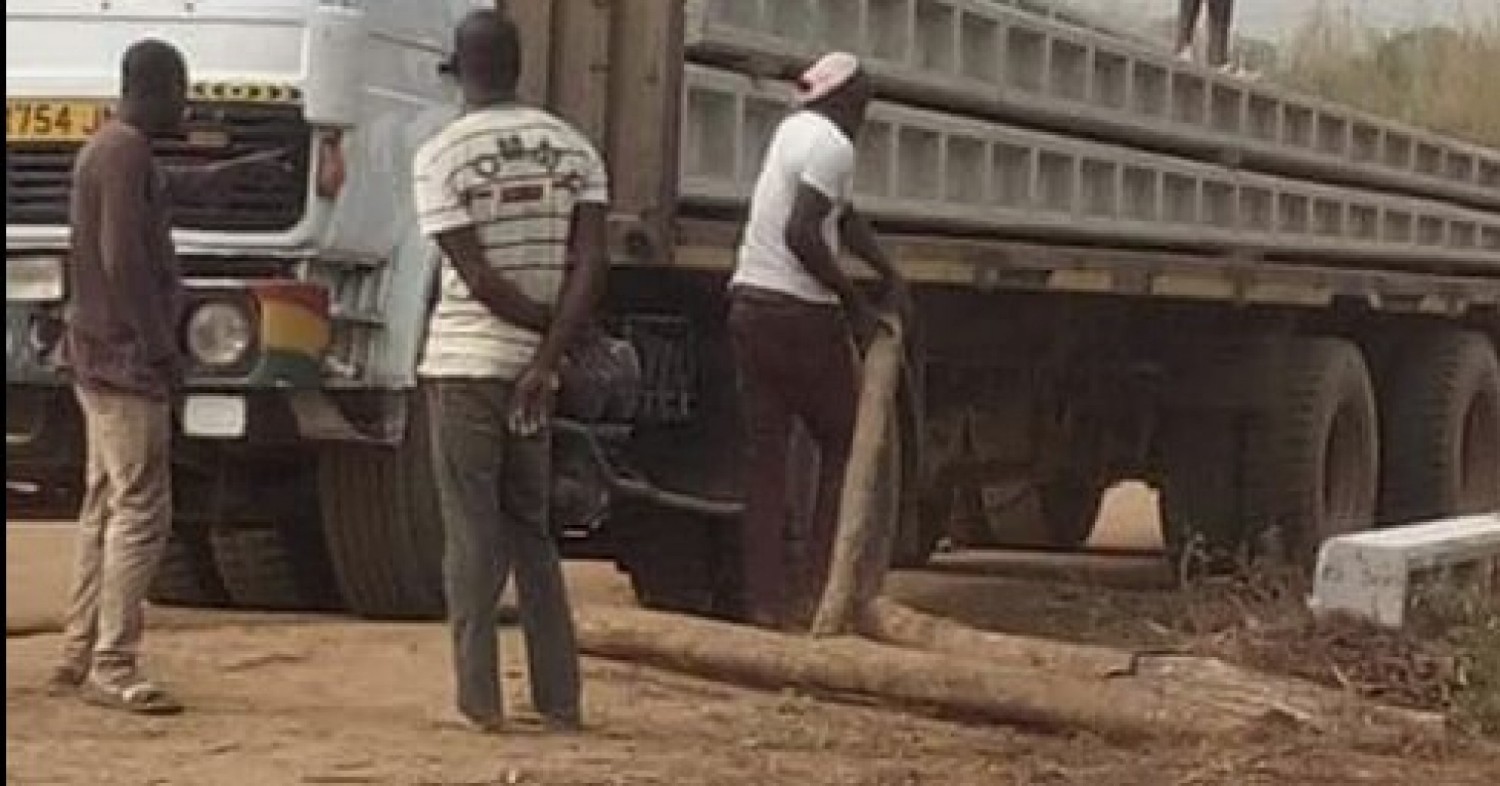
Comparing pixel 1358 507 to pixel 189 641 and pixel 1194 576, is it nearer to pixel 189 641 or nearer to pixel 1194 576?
pixel 1194 576

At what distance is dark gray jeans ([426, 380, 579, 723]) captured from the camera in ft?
25.1

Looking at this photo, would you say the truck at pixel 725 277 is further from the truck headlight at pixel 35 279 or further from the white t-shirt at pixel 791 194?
the white t-shirt at pixel 791 194

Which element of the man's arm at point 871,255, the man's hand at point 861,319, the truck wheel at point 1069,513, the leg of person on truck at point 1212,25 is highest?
the leg of person on truck at point 1212,25

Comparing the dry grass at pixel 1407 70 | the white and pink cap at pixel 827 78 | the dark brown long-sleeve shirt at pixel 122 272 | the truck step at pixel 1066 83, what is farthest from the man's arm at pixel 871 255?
the dry grass at pixel 1407 70

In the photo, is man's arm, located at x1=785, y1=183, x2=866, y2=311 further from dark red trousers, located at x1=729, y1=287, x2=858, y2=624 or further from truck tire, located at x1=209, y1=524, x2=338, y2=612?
truck tire, located at x1=209, y1=524, x2=338, y2=612

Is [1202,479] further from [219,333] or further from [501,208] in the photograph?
[501,208]

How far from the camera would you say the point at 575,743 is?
776 centimetres

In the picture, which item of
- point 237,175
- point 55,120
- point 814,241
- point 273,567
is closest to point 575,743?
point 814,241

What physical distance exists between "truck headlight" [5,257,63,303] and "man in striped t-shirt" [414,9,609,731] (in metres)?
1.59

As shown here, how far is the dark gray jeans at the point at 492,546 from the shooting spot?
764 cm

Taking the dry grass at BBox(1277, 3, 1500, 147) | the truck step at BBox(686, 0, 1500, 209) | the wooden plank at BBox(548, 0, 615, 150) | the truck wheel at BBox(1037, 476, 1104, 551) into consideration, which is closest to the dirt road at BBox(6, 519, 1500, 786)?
the wooden plank at BBox(548, 0, 615, 150)

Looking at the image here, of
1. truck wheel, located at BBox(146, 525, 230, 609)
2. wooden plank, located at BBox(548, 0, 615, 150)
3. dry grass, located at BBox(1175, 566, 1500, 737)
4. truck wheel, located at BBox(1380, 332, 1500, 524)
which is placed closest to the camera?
dry grass, located at BBox(1175, 566, 1500, 737)

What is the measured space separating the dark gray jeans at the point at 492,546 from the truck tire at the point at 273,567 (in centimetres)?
237

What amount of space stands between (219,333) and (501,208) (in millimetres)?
1528
